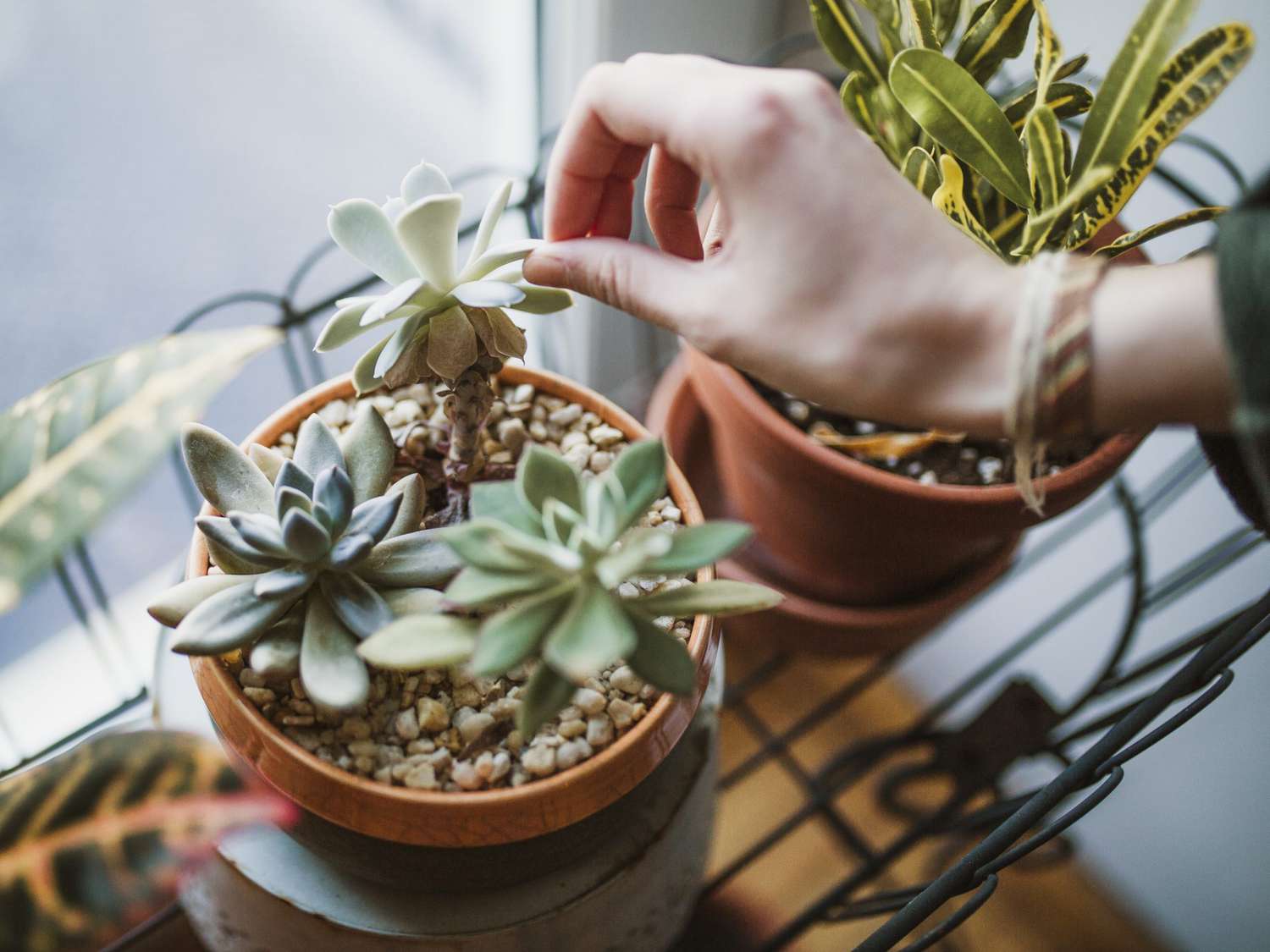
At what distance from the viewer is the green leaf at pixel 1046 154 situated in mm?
548

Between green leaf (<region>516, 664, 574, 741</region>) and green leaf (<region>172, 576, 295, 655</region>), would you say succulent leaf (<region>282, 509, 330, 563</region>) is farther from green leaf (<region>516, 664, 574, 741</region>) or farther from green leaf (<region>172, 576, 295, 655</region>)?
green leaf (<region>516, 664, 574, 741</region>)

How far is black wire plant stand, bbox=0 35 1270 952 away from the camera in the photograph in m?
0.53

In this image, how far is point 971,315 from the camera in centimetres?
45

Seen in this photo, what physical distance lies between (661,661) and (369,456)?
0.75 feet

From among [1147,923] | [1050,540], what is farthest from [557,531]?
[1147,923]

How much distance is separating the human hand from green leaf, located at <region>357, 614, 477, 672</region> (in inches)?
7.7

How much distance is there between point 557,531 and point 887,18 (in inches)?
18.3

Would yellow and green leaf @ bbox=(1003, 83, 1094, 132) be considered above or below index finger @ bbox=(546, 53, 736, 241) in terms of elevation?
below

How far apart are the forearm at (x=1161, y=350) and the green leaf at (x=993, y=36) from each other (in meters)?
0.29

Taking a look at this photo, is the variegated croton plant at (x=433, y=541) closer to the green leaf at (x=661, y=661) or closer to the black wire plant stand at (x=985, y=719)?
the green leaf at (x=661, y=661)

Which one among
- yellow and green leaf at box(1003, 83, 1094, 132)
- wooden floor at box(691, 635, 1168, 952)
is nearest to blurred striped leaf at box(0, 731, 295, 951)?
yellow and green leaf at box(1003, 83, 1094, 132)

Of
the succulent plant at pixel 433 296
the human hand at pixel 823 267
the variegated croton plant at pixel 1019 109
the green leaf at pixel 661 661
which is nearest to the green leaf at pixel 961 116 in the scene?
the variegated croton plant at pixel 1019 109

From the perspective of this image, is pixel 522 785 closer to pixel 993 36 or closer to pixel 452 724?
pixel 452 724

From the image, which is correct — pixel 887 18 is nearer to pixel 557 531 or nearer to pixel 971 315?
pixel 971 315
